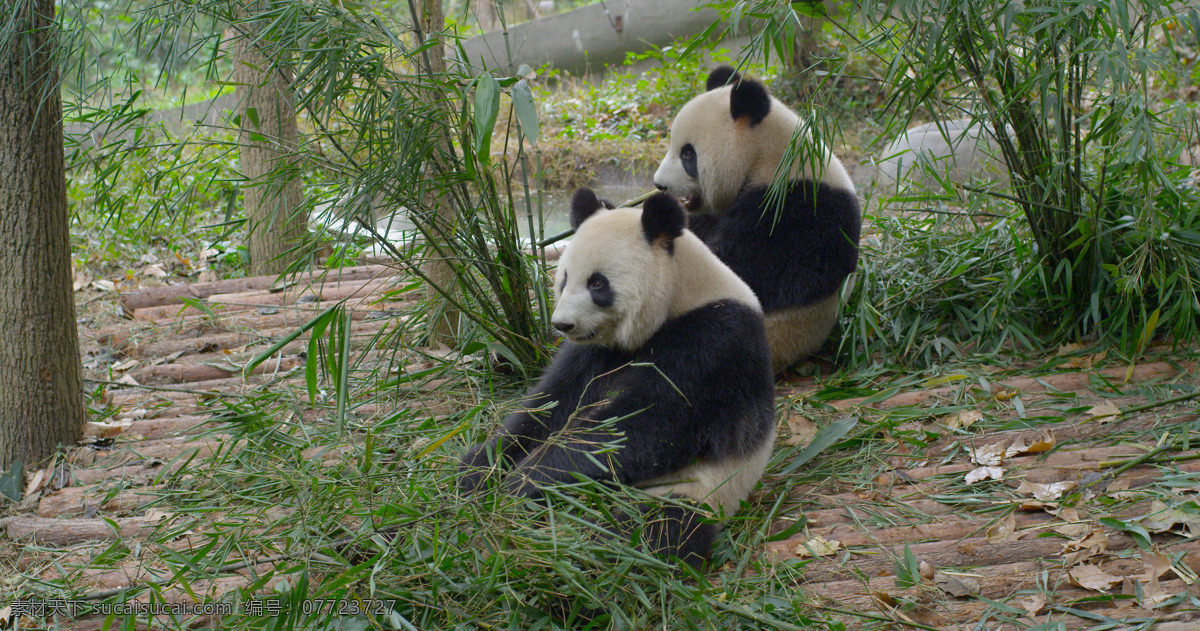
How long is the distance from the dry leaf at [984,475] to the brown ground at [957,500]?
3cm

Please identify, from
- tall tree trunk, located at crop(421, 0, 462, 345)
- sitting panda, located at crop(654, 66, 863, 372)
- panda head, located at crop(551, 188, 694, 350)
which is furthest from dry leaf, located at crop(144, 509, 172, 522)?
sitting panda, located at crop(654, 66, 863, 372)

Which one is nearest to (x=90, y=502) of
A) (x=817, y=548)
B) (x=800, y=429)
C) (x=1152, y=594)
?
(x=817, y=548)

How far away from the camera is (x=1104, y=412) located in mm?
3363

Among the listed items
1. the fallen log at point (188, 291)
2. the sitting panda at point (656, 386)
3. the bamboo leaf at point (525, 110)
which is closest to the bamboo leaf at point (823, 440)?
the sitting panda at point (656, 386)

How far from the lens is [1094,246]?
385 centimetres

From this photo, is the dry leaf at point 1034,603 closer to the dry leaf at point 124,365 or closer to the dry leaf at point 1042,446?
the dry leaf at point 1042,446

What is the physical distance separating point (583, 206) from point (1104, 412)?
89.5 inches

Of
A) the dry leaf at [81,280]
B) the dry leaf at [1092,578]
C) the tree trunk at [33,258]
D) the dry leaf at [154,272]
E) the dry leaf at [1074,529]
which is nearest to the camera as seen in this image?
the dry leaf at [1092,578]

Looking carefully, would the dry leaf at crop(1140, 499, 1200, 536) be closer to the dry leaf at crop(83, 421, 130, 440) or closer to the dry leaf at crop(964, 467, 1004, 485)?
the dry leaf at crop(964, 467, 1004, 485)

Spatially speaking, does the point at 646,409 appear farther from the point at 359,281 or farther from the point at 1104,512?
the point at 359,281

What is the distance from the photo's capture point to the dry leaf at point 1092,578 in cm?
240

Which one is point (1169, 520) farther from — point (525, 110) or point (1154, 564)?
point (525, 110)

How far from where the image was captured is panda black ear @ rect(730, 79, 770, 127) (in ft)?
13.8

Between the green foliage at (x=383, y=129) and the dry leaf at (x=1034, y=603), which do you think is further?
the green foliage at (x=383, y=129)
